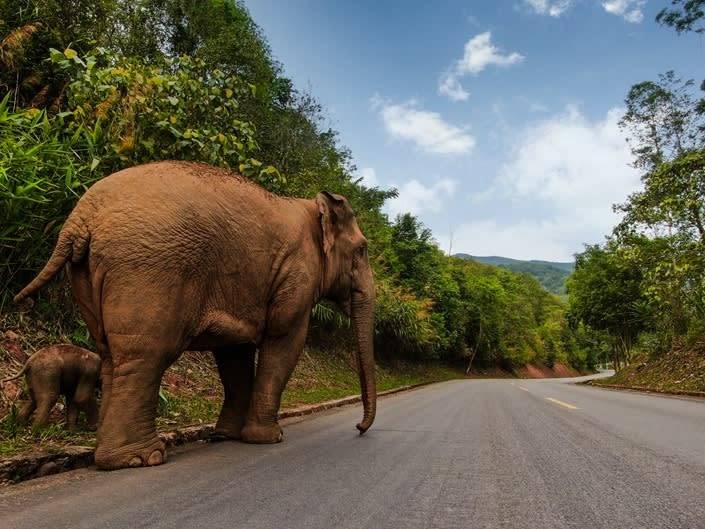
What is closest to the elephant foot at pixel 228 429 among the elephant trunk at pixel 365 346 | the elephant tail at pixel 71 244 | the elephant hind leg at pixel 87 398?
the elephant hind leg at pixel 87 398

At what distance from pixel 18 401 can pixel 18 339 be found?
112 centimetres

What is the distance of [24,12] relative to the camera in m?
8.85

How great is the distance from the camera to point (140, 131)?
6098 mm

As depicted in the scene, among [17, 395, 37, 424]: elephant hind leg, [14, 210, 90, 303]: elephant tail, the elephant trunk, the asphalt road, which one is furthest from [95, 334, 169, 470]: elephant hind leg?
the elephant trunk

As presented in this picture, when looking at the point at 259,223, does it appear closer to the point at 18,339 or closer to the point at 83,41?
the point at 18,339

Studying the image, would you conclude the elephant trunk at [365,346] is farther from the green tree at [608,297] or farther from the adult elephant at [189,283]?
the green tree at [608,297]

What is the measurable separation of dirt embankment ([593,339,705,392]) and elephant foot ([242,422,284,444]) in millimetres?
14565

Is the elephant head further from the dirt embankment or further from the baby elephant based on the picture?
the dirt embankment

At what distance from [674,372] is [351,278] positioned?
18104 mm

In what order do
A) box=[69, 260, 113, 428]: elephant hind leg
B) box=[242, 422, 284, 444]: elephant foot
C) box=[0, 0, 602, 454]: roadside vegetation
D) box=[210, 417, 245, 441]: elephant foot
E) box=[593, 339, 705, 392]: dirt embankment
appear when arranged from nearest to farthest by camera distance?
box=[69, 260, 113, 428]: elephant hind leg, box=[242, 422, 284, 444]: elephant foot, box=[210, 417, 245, 441]: elephant foot, box=[0, 0, 602, 454]: roadside vegetation, box=[593, 339, 705, 392]: dirt embankment

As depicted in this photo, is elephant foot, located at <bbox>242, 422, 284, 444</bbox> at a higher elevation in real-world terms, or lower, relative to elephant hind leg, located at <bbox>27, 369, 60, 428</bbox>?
lower

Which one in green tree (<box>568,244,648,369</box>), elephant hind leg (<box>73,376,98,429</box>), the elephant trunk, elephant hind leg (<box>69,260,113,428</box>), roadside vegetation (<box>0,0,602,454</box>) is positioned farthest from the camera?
green tree (<box>568,244,648,369</box>)

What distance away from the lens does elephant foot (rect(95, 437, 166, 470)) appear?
333 cm

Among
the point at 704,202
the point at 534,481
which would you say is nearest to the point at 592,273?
the point at 704,202
